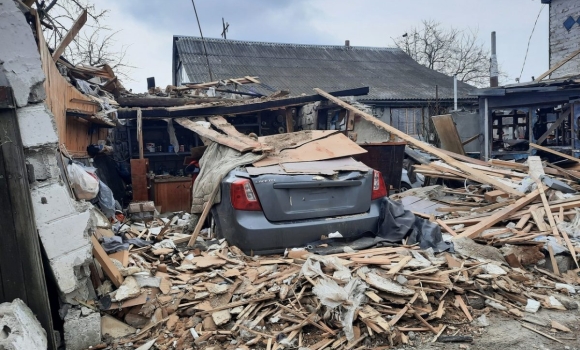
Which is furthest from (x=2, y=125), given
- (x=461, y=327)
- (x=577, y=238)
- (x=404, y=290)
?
(x=577, y=238)

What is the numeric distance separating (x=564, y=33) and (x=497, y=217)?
18.3 metres

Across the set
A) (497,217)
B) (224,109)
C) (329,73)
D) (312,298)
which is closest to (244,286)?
(312,298)

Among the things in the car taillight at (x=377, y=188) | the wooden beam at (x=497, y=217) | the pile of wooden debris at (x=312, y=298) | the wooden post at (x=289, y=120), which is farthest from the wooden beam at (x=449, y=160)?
the car taillight at (x=377, y=188)

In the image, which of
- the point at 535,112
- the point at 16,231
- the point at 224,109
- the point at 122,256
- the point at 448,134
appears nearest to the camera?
the point at 16,231

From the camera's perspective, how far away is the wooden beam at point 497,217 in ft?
18.4

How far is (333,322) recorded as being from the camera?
3166 mm

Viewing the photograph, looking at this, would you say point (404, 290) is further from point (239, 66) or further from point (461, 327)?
point (239, 66)

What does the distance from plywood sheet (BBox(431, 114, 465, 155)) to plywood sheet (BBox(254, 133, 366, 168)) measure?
338 inches

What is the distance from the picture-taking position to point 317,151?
5344 millimetres

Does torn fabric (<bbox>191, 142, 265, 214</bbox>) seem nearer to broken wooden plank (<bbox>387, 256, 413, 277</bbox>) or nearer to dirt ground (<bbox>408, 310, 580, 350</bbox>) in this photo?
broken wooden plank (<bbox>387, 256, 413, 277</bbox>)

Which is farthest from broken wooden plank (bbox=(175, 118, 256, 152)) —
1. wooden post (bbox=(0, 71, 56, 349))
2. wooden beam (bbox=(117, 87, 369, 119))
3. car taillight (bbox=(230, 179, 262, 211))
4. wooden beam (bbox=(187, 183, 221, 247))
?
wooden post (bbox=(0, 71, 56, 349))

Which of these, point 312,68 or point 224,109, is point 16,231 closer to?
point 224,109

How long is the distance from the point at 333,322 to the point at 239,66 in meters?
22.0

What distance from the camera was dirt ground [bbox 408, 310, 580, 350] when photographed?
3.11 metres
